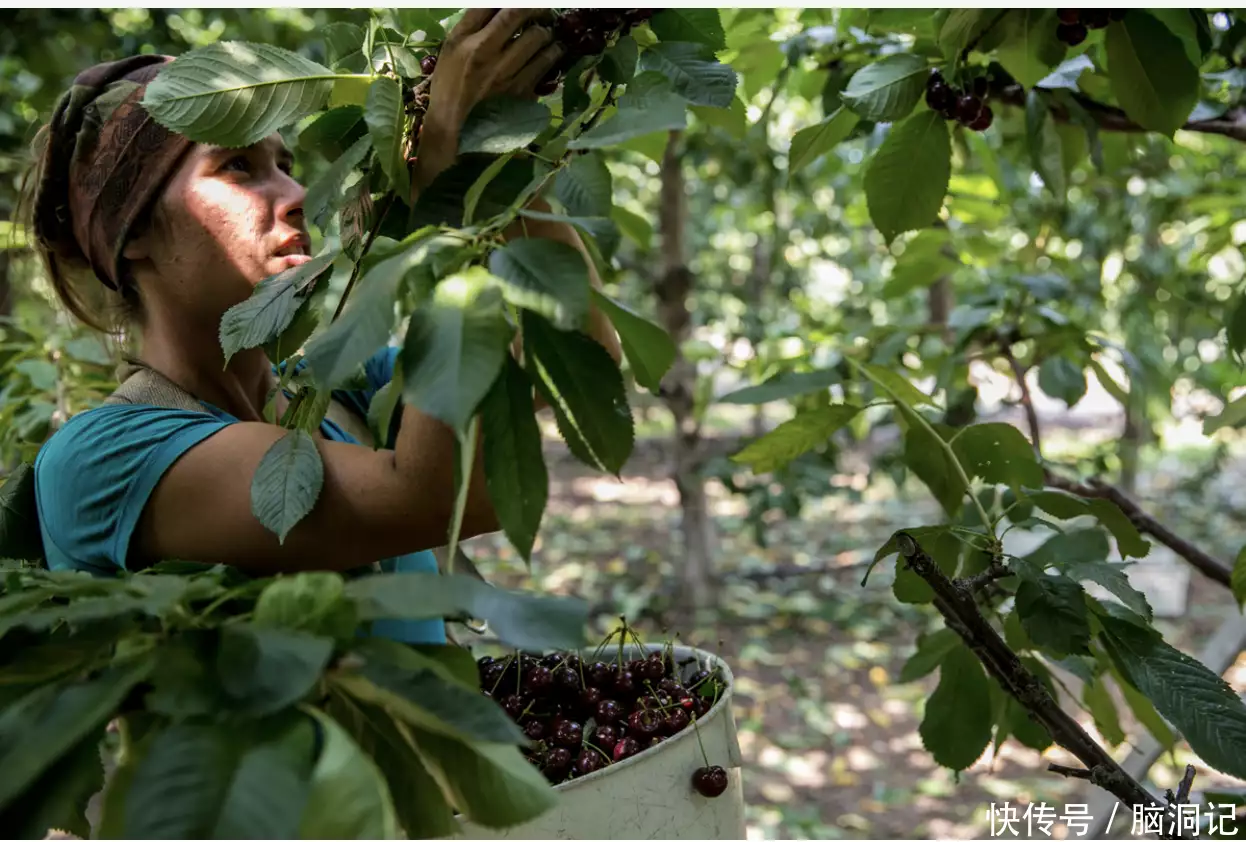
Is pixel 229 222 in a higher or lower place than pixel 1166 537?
higher

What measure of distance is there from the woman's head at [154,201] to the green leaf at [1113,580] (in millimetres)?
877

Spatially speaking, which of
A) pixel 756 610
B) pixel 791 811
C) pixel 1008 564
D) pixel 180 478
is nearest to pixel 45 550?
pixel 180 478

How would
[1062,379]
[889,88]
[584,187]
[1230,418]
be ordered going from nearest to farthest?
[584,187], [889,88], [1230,418], [1062,379]

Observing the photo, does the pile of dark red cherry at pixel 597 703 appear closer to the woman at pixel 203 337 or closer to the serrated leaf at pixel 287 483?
the woman at pixel 203 337

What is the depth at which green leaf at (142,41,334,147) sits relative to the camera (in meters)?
0.91

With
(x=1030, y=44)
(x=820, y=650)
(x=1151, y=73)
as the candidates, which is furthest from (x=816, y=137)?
(x=820, y=650)

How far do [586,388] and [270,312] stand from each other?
0.34 metres

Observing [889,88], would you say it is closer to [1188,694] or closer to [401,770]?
[1188,694]

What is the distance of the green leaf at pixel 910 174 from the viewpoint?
1.29 meters

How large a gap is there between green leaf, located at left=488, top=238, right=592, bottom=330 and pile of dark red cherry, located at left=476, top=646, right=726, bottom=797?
525 millimetres

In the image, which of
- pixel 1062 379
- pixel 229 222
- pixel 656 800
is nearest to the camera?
pixel 656 800

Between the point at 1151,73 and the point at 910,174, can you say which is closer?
the point at 1151,73

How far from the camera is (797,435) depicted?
1.38 meters

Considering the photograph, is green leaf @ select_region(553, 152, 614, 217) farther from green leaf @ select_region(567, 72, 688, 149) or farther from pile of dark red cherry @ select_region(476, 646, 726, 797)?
pile of dark red cherry @ select_region(476, 646, 726, 797)
